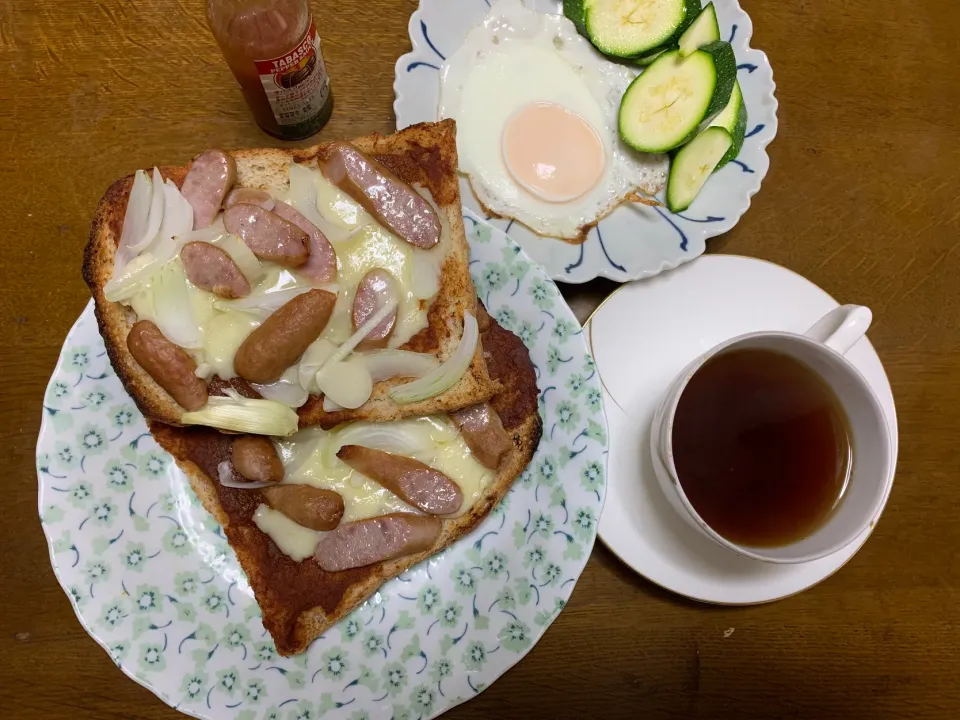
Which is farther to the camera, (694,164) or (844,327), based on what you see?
(694,164)

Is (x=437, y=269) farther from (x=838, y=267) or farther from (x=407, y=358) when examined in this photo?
(x=838, y=267)

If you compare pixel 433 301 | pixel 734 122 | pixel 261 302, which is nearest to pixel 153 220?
pixel 261 302

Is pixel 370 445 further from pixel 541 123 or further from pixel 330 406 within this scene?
pixel 541 123

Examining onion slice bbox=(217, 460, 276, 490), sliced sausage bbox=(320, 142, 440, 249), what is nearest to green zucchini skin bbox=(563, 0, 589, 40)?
sliced sausage bbox=(320, 142, 440, 249)

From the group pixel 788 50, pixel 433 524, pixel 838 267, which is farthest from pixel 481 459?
pixel 788 50

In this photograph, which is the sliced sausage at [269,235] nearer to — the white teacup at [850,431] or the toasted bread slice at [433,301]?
the toasted bread slice at [433,301]

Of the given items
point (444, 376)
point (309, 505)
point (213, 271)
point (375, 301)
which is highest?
point (213, 271)

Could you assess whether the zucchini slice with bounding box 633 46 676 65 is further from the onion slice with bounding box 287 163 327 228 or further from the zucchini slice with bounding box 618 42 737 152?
the onion slice with bounding box 287 163 327 228
